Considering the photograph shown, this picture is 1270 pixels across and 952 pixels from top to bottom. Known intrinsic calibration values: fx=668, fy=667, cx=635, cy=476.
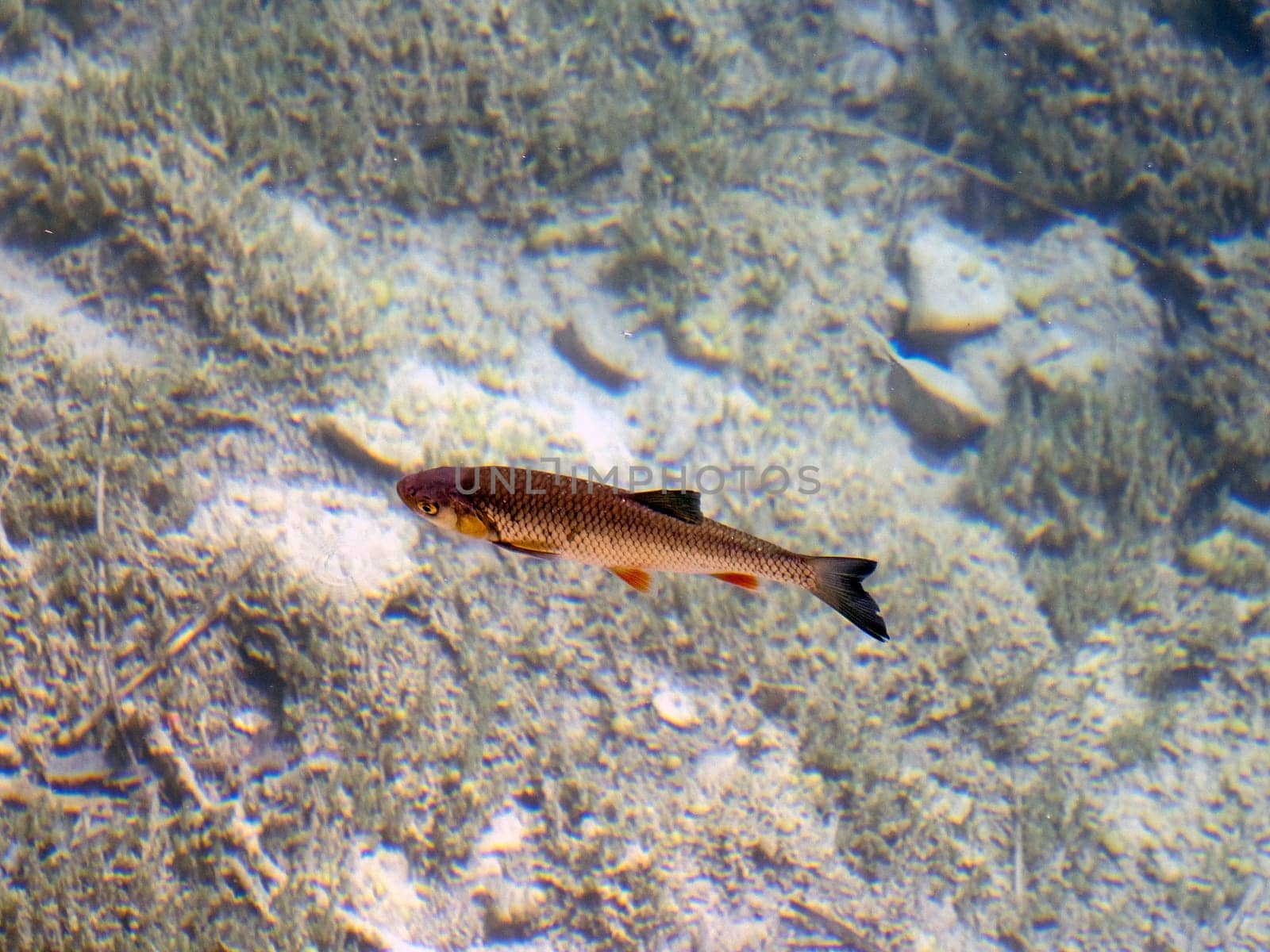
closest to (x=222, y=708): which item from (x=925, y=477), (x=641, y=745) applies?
(x=641, y=745)

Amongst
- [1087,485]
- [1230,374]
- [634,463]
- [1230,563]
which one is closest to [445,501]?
[634,463]

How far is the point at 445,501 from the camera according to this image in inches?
82.4

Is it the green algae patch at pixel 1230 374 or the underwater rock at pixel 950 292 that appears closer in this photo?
the green algae patch at pixel 1230 374

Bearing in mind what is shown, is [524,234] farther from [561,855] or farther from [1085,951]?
[1085,951]

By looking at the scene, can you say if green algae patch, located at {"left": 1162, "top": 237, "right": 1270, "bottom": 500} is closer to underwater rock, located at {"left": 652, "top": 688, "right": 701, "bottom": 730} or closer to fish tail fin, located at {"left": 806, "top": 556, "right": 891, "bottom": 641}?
underwater rock, located at {"left": 652, "top": 688, "right": 701, "bottom": 730}

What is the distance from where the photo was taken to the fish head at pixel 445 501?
2.06 meters

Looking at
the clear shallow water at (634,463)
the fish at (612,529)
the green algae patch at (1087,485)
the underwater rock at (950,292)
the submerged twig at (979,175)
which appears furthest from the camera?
the submerged twig at (979,175)

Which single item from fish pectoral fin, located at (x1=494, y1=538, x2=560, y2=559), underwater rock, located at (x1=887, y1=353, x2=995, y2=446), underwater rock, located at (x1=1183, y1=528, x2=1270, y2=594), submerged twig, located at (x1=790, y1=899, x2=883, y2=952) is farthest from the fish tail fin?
underwater rock, located at (x1=1183, y1=528, x2=1270, y2=594)

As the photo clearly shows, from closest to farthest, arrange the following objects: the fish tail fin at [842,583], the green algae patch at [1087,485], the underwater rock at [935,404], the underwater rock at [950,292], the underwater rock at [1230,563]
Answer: the fish tail fin at [842,583], the green algae patch at [1087,485], the underwater rock at [1230,563], the underwater rock at [935,404], the underwater rock at [950,292]

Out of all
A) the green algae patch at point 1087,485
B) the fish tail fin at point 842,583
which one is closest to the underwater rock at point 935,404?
the green algae patch at point 1087,485

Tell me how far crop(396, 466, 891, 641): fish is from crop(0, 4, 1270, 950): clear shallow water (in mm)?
2370

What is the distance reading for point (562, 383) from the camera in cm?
593

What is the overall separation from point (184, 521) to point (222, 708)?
3.73 ft

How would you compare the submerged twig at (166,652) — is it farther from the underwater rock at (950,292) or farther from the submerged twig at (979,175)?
the submerged twig at (979,175)
